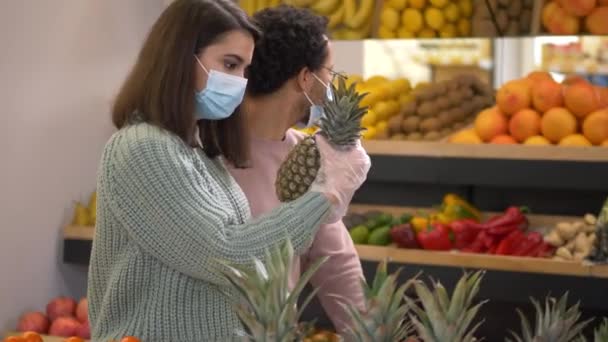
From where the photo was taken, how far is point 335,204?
266cm

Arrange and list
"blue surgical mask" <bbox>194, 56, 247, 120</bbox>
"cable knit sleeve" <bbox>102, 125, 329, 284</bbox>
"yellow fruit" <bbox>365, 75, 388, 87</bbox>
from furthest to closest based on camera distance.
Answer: "yellow fruit" <bbox>365, 75, 388, 87</bbox>, "blue surgical mask" <bbox>194, 56, 247, 120</bbox>, "cable knit sleeve" <bbox>102, 125, 329, 284</bbox>

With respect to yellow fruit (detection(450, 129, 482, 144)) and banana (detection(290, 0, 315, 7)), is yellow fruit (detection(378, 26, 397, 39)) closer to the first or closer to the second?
banana (detection(290, 0, 315, 7))

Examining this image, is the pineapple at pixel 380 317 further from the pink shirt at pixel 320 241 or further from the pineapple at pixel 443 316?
the pink shirt at pixel 320 241

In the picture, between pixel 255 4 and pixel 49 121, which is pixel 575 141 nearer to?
pixel 255 4

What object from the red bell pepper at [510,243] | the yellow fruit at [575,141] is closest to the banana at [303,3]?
the yellow fruit at [575,141]

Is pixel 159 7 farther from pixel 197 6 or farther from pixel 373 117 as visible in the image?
pixel 197 6

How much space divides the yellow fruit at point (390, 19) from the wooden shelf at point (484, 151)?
26.4 inches

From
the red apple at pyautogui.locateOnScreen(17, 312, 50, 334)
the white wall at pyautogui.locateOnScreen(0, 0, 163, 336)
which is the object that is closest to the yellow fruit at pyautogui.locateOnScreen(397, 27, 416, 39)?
the white wall at pyautogui.locateOnScreen(0, 0, 163, 336)

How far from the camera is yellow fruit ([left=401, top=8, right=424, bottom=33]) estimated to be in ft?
17.2

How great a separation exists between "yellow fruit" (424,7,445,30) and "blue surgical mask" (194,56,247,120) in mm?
Result: 2594

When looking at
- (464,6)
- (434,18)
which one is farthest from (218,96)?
(464,6)

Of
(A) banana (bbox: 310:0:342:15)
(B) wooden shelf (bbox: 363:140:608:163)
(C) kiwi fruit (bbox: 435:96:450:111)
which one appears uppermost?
(A) banana (bbox: 310:0:342:15)

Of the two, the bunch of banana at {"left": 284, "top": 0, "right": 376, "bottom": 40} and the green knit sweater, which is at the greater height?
the bunch of banana at {"left": 284, "top": 0, "right": 376, "bottom": 40}

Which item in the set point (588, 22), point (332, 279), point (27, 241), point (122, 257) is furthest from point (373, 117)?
point (122, 257)
